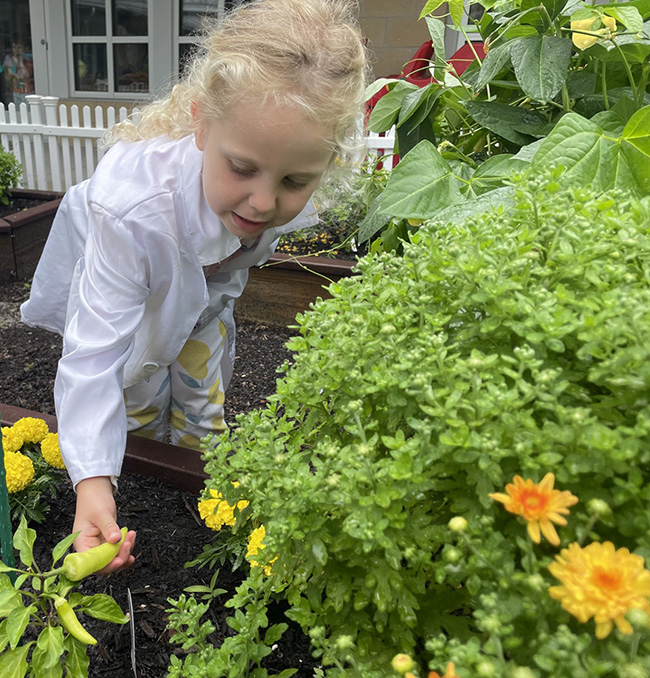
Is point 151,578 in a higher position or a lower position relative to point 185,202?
lower

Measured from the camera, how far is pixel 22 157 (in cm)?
508

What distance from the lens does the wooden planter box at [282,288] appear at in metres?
3.03

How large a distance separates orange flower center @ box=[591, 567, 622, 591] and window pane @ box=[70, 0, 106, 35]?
771 centimetres

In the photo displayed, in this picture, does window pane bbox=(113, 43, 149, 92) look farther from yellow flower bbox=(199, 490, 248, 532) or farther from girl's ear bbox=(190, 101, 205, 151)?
yellow flower bbox=(199, 490, 248, 532)

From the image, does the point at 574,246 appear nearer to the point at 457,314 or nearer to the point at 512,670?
the point at 457,314

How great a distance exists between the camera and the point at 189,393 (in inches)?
81.3

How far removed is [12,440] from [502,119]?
1.38 m

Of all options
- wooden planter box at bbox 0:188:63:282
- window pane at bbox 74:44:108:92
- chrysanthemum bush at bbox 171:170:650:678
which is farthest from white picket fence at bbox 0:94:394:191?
chrysanthemum bush at bbox 171:170:650:678

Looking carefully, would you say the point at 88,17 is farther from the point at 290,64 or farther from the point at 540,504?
the point at 540,504

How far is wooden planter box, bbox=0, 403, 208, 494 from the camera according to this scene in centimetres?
154

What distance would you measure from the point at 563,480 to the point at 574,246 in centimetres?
28

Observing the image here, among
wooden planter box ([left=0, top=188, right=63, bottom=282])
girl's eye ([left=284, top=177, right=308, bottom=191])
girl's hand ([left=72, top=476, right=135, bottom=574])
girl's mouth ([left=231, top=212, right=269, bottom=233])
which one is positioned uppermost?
girl's eye ([left=284, top=177, right=308, bottom=191])

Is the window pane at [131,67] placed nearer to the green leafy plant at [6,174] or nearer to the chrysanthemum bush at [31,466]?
the green leafy plant at [6,174]

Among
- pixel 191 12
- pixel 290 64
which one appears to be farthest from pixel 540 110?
pixel 191 12
